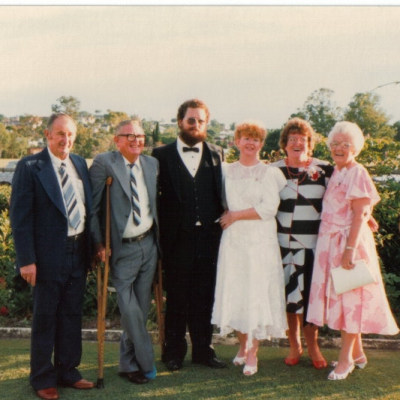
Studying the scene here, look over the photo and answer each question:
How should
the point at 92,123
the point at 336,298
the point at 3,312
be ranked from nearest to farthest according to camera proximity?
1. the point at 336,298
2. the point at 3,312
3. the point at 92,123

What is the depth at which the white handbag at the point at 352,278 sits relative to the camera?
4.69 metres

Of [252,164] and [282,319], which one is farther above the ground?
[252,164]

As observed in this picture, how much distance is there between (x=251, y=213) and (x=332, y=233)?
28.3 inches

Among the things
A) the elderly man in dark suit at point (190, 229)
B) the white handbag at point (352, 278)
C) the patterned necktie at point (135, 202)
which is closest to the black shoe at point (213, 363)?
the elderly man in dark suit at point (190, 229)

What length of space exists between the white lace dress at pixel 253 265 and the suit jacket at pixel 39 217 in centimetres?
148

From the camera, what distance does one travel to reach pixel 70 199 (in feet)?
14.8

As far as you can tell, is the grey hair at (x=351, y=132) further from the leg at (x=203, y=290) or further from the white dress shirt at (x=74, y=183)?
the white dress shirt at (x=74, y=183)

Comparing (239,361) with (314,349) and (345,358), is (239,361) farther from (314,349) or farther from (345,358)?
(345,358)

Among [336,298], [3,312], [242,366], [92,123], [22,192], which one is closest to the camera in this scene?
[22,192]

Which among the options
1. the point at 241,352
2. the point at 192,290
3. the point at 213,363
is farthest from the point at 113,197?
the point at 241,352

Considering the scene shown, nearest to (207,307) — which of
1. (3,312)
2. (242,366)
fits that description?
(242,366)

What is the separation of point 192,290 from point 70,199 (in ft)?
4.87

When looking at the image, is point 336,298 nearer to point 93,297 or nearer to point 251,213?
point 251,213

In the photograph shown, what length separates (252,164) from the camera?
509 cm
